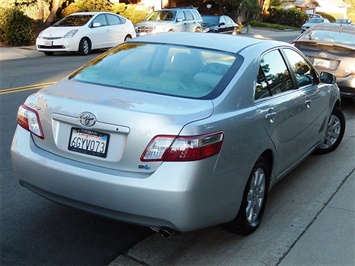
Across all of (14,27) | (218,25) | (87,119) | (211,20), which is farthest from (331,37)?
(211,20)

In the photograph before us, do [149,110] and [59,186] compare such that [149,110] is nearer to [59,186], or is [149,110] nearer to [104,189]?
[104,189]

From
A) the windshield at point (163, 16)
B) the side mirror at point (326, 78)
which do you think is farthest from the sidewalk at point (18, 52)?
the side mirror at point (326, 78)

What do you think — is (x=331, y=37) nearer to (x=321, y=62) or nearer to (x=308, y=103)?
(x=321, y=62)

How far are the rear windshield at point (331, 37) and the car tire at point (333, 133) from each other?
3.42 meters

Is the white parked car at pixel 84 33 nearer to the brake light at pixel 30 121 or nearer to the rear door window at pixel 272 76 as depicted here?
the rear door window at pixel 272 76

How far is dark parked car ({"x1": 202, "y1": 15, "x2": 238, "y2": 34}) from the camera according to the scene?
23.5 meters

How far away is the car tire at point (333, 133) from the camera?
6.12 metres

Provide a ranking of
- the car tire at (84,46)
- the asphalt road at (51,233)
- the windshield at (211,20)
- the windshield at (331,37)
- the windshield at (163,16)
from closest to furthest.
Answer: the asphalt road at (51,233)
the windshield at (331,37)
the car tire at (84,46)
the windshield at (163,16)
the windshield at (211,20)

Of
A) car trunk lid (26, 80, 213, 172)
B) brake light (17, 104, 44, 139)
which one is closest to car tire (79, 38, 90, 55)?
brake light (17, 104, 44, 139)

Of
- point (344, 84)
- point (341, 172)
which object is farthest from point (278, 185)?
point (344, 84)

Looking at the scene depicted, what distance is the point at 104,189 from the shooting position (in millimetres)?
3170

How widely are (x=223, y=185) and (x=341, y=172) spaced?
269 centimetres

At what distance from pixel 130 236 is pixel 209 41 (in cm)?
194

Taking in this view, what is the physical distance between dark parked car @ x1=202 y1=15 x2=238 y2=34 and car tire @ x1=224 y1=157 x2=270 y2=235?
1979cm
